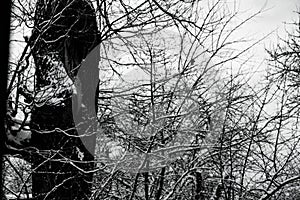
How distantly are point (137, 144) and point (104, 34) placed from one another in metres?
1.83

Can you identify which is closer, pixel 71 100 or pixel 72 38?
pixel 71 100

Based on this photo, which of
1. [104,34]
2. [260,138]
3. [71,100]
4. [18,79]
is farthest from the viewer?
[104,34]

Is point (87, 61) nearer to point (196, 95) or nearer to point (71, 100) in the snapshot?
point (71, 100)

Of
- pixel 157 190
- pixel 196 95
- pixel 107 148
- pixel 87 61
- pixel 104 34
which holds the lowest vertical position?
pixel 157 190

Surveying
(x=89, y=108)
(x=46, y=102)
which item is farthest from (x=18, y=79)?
(x=89, y=108)

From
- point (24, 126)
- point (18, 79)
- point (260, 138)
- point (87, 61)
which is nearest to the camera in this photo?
point (18, 79)

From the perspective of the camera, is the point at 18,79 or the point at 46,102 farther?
the point at 46,102

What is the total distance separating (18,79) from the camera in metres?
3.79

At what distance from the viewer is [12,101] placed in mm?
3846

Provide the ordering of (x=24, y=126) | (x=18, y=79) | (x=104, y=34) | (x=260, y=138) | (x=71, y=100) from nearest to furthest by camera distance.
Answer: (x=18, y=79)
(x=24, y=126)
(x=71, y=100)
(x=260, y=138)
(x=104, y=34)

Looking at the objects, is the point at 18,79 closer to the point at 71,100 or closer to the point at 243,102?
the point at 71,100

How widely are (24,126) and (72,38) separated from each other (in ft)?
5.22

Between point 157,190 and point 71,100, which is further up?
point 71,100

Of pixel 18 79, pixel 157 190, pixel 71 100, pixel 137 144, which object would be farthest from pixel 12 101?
pixel 157 190
